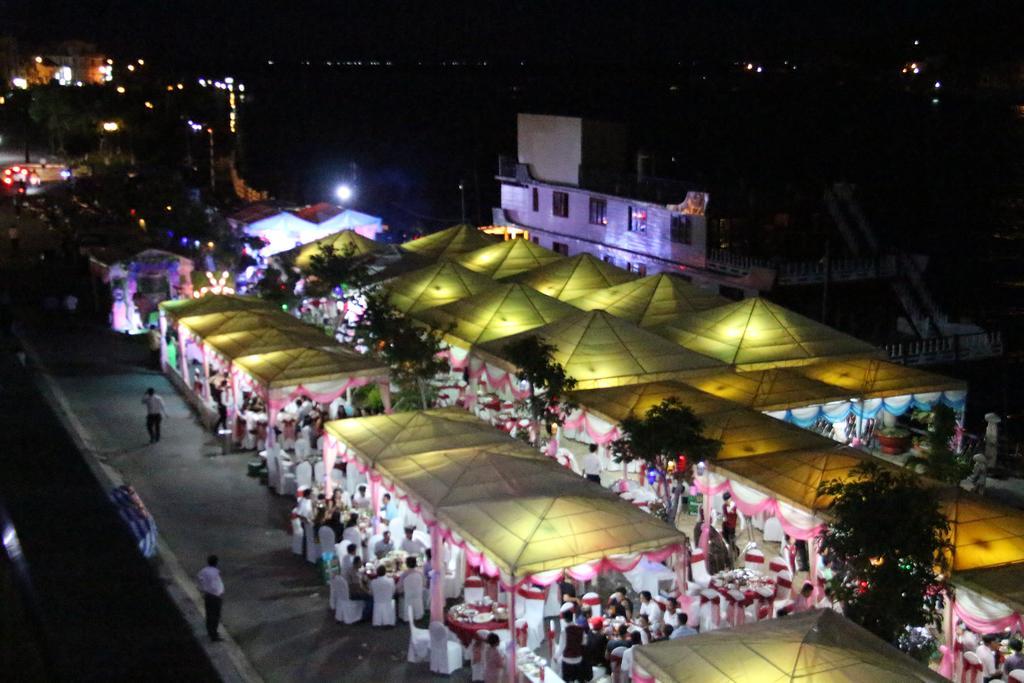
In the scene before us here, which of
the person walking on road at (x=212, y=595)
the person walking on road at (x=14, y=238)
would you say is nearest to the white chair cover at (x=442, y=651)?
the person walking on road at (x=212, y=595)

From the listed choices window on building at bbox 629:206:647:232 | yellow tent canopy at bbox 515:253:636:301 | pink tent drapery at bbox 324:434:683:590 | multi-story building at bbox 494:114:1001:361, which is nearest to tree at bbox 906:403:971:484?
pink tent drapery at bbox 324:434:683:590

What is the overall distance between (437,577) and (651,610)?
231 centimetres

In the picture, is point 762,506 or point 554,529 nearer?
point 554,529

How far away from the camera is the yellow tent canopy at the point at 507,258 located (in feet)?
91.7

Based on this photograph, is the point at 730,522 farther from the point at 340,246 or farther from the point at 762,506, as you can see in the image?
the point at 340,246

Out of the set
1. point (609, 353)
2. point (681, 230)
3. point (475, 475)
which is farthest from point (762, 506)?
point (681, 230)

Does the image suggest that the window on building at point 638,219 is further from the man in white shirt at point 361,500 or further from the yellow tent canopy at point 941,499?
the yellow tent canopy at point 941,499

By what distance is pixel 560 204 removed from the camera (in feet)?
134

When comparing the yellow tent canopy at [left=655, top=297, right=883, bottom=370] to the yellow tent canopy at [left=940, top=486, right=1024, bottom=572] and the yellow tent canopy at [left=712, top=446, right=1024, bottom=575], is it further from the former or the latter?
the yellow tent canopy at [left=940, top=486, right=1024, bottom=572]

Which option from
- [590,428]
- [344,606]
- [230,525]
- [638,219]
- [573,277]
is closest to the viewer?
[344,606]

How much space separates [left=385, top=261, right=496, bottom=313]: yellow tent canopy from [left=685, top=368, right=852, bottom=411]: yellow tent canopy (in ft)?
22.9

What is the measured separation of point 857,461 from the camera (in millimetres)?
13398

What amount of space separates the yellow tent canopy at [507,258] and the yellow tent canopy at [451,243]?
1.22 m

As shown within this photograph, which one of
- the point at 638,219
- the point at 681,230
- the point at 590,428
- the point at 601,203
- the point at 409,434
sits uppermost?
the point at 601,203
